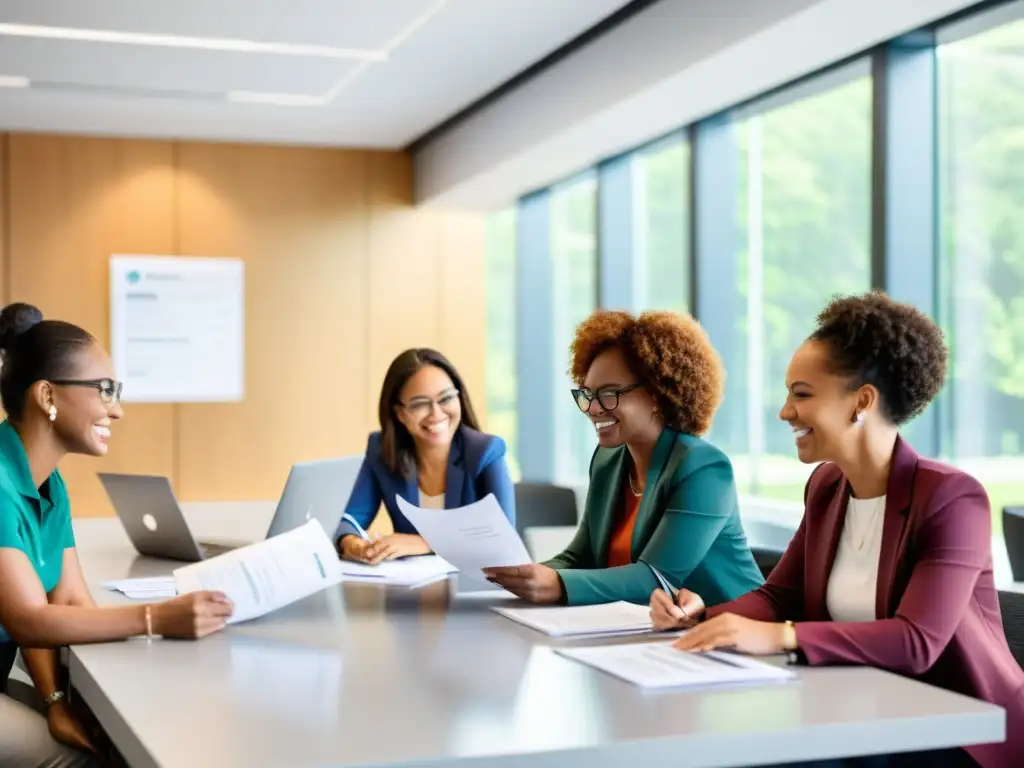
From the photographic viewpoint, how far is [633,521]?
297cm

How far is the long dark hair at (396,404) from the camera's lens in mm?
3797

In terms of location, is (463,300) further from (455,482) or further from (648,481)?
(648,481)

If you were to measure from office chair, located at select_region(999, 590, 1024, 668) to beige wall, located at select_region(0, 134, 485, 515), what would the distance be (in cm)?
587

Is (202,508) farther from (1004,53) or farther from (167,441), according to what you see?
(1004,53)

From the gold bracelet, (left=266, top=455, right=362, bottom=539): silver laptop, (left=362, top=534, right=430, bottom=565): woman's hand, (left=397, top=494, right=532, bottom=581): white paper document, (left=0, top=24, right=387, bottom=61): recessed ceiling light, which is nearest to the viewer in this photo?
the gold bracelet

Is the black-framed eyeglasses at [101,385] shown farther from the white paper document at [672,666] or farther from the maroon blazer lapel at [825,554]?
the maroon blazer lapel at [825,554]

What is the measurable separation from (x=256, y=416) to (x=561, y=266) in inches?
84.0

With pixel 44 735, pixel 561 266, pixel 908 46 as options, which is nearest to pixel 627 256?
pixel 561 266

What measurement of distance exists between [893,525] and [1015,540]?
1402 millimetres

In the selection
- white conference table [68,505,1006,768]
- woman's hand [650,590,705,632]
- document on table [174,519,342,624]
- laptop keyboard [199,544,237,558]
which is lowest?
laptop keyboard [199,544,237,558]

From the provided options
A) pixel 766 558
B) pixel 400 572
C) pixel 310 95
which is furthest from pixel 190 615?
pixel 310 95

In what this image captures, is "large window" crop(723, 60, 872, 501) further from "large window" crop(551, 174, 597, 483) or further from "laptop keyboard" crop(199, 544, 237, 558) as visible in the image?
"laptop keyboard" crop(199, 544, 237, 558)

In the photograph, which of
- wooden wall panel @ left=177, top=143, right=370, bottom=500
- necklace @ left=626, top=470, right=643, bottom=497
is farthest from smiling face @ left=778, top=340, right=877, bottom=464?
wooden wall panel @ left=177, top=143, right=370, bottom=500

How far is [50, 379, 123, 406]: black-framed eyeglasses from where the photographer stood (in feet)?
8.58
